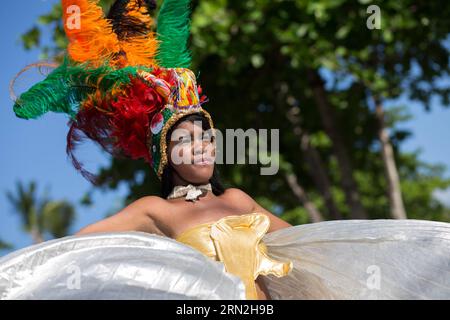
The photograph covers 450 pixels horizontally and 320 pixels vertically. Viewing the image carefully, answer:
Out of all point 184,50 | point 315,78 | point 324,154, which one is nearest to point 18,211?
point 324,154

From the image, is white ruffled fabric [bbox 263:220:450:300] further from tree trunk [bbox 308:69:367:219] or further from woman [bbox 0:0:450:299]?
tree trunk [bbox 308:69:367:219]

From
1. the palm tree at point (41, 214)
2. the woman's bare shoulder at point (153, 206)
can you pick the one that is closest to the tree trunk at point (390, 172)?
the woman's bare shoulder at point (153, 206)

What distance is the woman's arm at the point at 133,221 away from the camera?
10.9 feet

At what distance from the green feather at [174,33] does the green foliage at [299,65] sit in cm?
459

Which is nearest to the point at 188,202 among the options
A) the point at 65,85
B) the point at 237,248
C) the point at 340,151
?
the point at 237,248

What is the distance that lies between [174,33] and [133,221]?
3.32ft

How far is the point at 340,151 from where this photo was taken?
32.5ft

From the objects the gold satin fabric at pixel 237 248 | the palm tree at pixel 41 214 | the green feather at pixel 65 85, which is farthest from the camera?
the palm tree at pixel 41 214

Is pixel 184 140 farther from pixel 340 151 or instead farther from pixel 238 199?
pixel 340 151

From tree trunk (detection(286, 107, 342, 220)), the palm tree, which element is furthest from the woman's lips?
the palm tree

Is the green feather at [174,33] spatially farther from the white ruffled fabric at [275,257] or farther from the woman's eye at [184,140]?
the white ruffled fabric at [275,257]

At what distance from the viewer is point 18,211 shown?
26.2 m

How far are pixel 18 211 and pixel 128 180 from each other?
51.1 feet

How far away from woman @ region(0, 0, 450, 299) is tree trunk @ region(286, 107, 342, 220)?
6.76 metres
